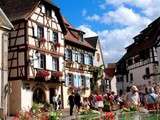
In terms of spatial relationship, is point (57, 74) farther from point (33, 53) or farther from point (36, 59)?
point (33, 53)

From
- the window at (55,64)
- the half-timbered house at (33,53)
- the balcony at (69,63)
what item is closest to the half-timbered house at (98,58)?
the balcony at (69,63)

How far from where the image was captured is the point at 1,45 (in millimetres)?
28484

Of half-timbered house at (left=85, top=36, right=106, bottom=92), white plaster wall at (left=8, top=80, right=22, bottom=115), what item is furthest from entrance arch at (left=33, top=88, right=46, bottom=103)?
half-timbered house at (left=85, top=36, right=106, bottom=92)

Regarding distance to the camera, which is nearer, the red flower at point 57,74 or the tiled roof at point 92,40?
the red flower at point 57,74

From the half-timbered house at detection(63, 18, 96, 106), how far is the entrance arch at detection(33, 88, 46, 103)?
3966 millimetres

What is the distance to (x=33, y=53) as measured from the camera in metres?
34.3

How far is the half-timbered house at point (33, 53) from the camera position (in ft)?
110

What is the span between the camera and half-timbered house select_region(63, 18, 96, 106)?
4156 centimetres

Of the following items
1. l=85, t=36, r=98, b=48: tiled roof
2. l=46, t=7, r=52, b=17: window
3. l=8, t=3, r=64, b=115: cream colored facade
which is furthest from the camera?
l=85, t=36, r=98, b=48: tiled roof

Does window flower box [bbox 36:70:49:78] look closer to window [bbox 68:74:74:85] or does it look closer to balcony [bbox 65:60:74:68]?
balcony [bbox 65:60:74:68]

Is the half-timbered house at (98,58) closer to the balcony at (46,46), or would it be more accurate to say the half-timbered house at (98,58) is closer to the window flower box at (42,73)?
the balcony at (46,46)

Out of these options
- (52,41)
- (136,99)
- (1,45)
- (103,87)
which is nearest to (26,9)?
(52,41)

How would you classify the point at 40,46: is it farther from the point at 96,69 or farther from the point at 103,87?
the point at 103,87

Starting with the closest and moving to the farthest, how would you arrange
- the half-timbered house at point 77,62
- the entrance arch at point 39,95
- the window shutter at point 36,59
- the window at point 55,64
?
the window shutter at point 36,59, the entrance arch at point 39,95, the window at point 55,64, the half-timbered house at point 77,62
